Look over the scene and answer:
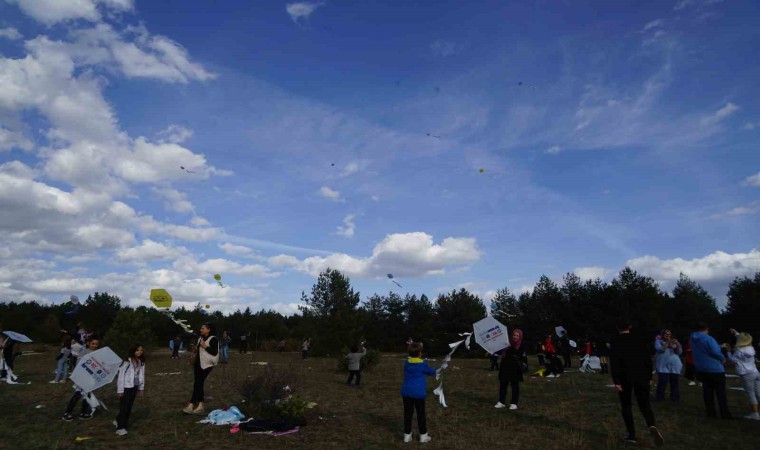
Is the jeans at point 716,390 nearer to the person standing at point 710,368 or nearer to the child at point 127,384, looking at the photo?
the person standing at point 710,368

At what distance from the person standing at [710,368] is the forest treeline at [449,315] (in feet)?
94.3

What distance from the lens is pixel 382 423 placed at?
415 inches

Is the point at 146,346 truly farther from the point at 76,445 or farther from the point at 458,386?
the point at 76,445

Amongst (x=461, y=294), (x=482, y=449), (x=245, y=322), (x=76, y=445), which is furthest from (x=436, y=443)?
(x=245, y=322)

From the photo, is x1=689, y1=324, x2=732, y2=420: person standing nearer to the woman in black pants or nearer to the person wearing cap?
the person wearing cap

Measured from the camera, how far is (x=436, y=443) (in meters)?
8.61

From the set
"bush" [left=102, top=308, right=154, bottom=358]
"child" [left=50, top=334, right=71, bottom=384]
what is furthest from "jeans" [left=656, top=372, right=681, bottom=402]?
"bush" [left=102, top=308, right=154, bottom=358]

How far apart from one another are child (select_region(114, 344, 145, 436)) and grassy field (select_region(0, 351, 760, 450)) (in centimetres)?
29

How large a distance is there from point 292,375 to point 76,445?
15.2 feet

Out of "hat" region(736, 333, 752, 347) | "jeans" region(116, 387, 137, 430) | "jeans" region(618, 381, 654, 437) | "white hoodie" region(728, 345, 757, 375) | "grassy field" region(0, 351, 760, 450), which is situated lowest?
"grassy field" region(0, 351, 760, 450)

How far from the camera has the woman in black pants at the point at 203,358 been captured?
10.8m

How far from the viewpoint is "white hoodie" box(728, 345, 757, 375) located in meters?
10.4

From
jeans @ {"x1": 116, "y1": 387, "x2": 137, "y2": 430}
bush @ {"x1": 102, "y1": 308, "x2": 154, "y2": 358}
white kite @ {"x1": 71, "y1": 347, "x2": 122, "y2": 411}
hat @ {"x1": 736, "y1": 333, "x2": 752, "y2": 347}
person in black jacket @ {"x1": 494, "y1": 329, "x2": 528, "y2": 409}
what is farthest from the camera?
bush @ {"x1": 102, "y1": 308, "x2": 154, "y2": 358}

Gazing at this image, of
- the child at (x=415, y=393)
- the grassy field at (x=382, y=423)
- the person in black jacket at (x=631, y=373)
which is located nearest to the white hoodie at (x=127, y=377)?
the grassy field at (x=382, y=423)
